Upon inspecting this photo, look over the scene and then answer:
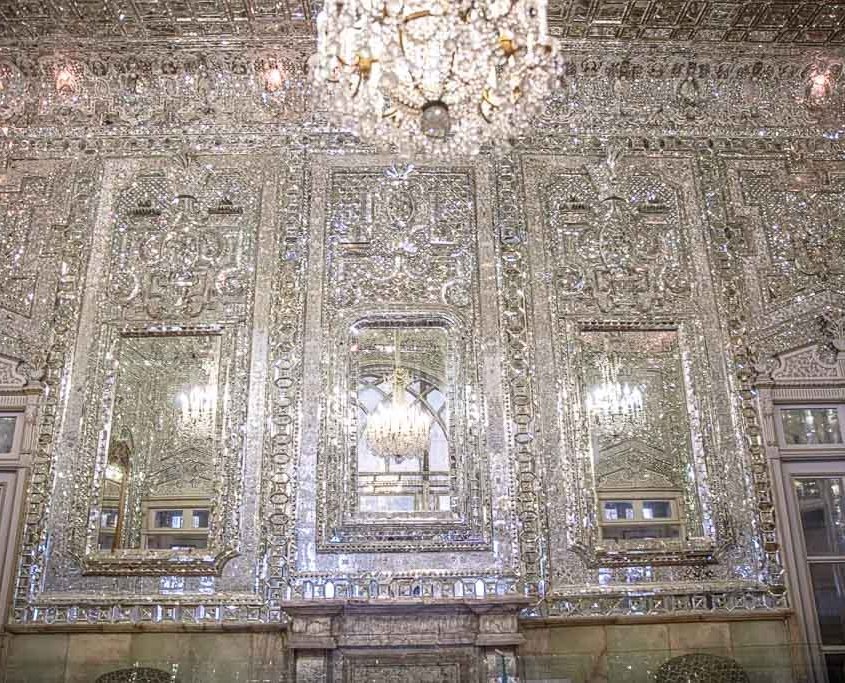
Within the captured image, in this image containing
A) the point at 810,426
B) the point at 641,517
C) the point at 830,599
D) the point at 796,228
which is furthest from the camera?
the point at 796,228

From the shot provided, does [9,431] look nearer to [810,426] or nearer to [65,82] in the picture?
[65,82]

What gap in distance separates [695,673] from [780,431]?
193cm

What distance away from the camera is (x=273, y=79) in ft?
21.3

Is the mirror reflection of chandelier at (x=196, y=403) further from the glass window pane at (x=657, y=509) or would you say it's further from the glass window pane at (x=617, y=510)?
the glass window pane at (x=657, y=509)

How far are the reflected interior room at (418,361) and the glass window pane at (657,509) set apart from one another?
71 millimetres

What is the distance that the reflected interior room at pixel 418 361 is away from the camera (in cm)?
520

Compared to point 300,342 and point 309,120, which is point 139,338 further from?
point 309,120

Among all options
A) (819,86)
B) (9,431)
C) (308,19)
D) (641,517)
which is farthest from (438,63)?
(819,86)

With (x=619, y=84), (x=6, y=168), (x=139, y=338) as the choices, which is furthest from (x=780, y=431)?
(x=6, y=168)

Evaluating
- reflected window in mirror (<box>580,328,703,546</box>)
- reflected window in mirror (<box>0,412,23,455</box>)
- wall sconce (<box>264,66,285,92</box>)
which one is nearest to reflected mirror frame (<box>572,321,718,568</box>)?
reflected window in mirror (<box>580,328,703,546</box>)

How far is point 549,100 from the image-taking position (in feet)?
21.5

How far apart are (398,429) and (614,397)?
Result: 1.64m

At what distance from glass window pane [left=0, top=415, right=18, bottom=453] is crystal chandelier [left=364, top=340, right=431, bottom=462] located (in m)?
2.60

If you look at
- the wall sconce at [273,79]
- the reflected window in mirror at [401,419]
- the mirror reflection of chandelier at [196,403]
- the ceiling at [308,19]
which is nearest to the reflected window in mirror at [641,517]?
the reflected window in mirror at [401,419]
